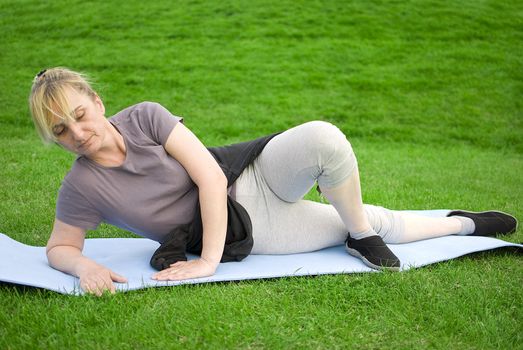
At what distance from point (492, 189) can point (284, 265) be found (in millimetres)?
3765

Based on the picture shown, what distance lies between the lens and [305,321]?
2.41 meters

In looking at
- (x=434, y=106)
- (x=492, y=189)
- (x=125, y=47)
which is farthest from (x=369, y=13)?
(x=492, y=189)

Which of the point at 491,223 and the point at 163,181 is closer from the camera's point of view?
the point at 163,181

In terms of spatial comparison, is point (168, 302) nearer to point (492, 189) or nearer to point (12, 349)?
point (12, 349)

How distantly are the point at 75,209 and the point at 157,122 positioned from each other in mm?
588

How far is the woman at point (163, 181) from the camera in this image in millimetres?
2611

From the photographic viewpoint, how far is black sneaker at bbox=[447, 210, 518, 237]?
12.5 feet

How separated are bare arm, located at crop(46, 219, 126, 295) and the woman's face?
1.41 ft

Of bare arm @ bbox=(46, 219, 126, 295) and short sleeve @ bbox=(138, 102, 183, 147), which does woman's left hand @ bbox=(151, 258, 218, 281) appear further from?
short sleeve @ bbox=(138, 102, 183, 147)

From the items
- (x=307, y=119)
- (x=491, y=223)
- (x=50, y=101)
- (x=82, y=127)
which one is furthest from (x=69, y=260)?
(x=307, y=119)

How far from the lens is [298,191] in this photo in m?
3.02

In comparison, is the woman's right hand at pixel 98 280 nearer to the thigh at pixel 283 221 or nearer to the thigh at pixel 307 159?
the thigh at pixel 283 221

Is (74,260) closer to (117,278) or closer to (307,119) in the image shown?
(117,278)

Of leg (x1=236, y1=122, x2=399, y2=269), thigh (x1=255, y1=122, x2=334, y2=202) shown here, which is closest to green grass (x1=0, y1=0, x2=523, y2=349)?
leg (x1=236, y1=122, x2=399, y2=269)
